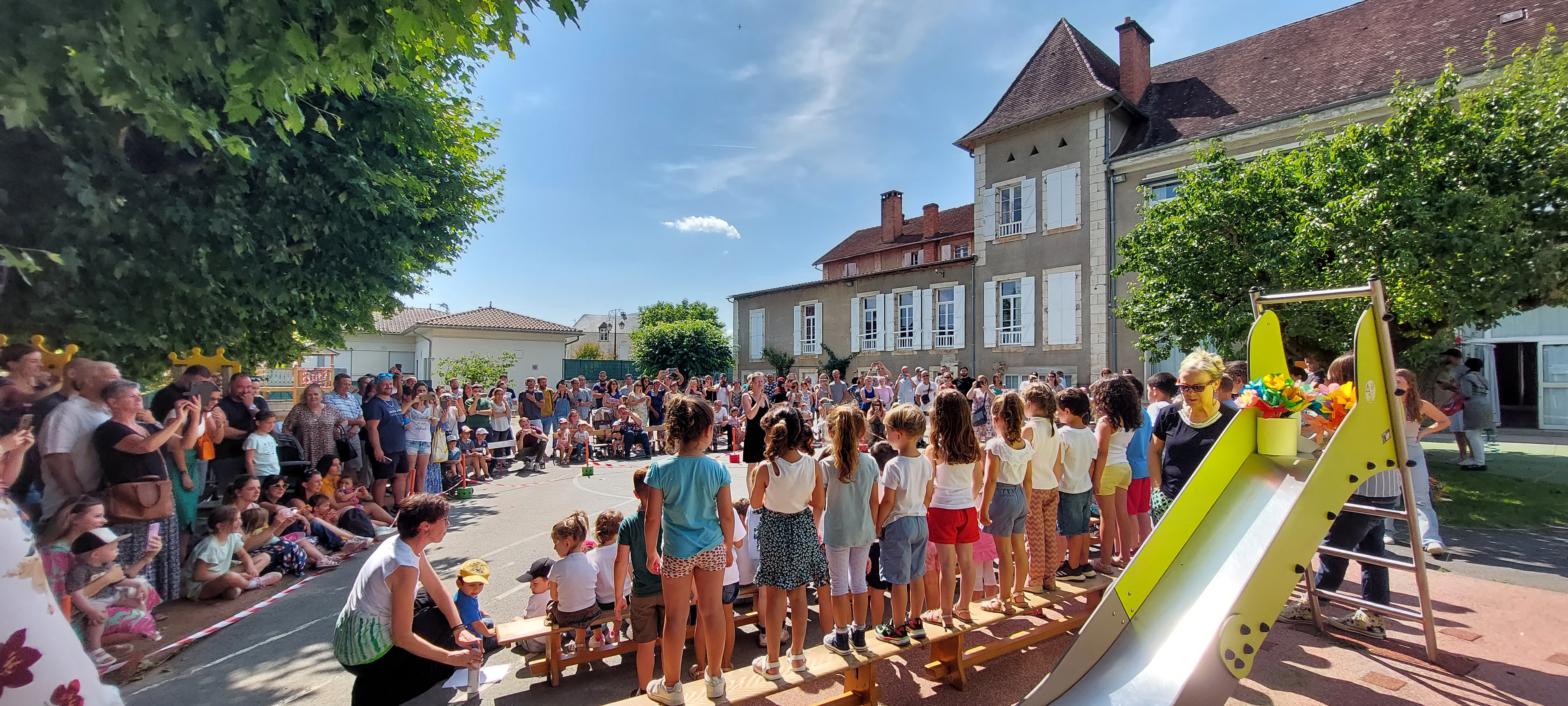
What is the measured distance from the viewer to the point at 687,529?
3443 millimetres

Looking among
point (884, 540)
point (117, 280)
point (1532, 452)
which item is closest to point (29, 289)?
point (117, 280)

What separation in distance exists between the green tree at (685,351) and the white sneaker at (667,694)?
31.3 m

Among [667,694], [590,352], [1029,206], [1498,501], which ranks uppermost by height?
[1029,206]

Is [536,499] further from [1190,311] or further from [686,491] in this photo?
[1190,311]

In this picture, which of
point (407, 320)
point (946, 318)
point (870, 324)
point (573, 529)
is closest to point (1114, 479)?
point (573, 529)

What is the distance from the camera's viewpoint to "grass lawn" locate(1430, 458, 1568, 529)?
7188mm

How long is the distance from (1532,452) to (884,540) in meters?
16.4

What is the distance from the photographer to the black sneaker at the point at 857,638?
11.7 feet

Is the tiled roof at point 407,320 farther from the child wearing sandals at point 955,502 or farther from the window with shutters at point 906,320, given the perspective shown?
the child wearing sandals at point 955,502

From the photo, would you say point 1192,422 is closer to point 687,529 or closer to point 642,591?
point 687,529

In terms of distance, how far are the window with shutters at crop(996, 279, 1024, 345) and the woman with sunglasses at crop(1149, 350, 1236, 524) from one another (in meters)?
16.0

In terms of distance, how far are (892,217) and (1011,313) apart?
16.4 m

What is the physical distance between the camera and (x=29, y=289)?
5.92 m

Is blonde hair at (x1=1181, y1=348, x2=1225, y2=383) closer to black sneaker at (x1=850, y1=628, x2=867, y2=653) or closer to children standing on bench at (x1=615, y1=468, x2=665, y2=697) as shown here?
black sneaker at (x1=850, y1=628, x2=867, y2=653)
